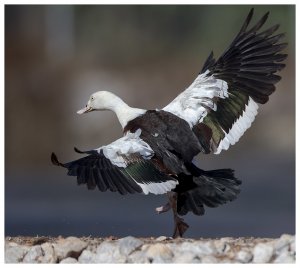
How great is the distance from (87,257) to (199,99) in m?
1.65

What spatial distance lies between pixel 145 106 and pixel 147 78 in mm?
570

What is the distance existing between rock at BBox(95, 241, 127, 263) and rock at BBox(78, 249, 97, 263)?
0.08ft

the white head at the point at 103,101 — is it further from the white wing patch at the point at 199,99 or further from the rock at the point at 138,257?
the rock at the point at 138,257

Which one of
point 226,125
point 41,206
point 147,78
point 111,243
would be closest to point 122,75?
point 147,78

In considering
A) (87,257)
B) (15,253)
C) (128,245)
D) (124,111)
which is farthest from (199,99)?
(15,253)

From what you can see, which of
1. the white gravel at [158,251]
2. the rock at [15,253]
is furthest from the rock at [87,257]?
the rock at [15,253]

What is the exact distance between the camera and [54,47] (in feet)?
43.1

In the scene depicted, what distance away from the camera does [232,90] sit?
7.27 m

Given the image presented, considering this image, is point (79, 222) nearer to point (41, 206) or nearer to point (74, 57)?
point (41, 206)

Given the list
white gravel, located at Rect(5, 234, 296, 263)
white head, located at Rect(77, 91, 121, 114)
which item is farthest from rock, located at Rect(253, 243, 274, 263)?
white head, located at Rect(77, 91, 121, 114)

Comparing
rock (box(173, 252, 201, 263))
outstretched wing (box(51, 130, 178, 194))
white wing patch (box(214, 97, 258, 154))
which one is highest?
white wing patch (box(214, 97, 258, 154))

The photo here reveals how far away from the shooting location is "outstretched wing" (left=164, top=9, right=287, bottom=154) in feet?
23.3

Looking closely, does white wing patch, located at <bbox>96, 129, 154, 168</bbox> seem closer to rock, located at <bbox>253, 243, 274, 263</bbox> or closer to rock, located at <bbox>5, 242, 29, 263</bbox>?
rock, located at <bbox>5, 242, 29, 263</bbox>

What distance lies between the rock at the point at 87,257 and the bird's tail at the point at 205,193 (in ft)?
2.62
